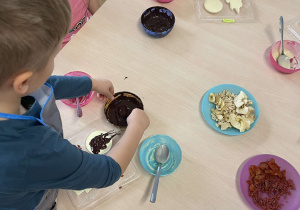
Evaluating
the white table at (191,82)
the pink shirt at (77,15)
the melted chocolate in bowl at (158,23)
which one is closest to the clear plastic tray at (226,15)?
the white table at (191,82)

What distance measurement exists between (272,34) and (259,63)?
0.48 ft

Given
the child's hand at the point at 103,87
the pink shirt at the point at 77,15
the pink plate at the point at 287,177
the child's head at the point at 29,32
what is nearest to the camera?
the child's head at the point at 29,32

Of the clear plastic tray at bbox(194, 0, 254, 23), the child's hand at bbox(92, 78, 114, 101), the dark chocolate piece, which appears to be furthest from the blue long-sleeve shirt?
the clear plastic tray at bbox(194, 0, 254, 23)

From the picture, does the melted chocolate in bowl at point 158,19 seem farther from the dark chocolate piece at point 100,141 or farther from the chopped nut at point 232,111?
the dark chocolate piece at point 100,141

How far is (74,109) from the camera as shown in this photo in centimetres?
90

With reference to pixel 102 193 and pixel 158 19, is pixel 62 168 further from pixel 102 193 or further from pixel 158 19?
pixel 158 19

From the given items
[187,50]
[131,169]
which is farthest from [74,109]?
[187,50]

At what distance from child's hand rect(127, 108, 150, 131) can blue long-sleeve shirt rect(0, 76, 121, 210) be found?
0.13 meters

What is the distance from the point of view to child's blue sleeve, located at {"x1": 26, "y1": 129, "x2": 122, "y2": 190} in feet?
1.95

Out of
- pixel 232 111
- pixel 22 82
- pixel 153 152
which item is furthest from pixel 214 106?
pixel 22 82

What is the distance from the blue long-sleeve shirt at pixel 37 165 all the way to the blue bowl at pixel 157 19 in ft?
1.72

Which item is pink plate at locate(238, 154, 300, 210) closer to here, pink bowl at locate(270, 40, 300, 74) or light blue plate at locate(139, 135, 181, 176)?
light blue plate at locate(139, 135, 181, 176)

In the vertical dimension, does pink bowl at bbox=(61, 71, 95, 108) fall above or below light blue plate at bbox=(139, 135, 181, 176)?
above

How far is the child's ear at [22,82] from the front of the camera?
20.3 inches
